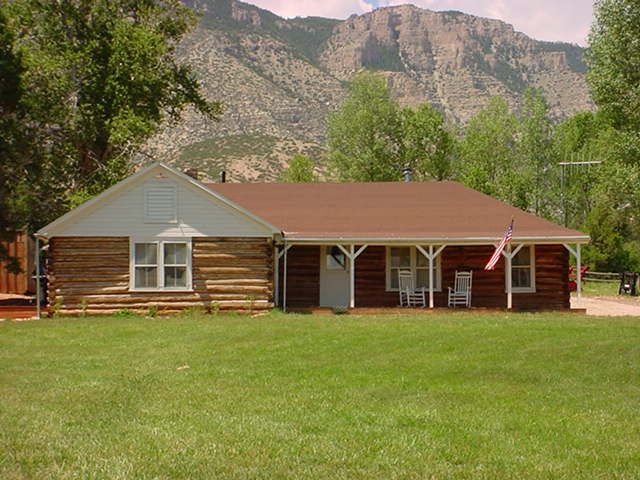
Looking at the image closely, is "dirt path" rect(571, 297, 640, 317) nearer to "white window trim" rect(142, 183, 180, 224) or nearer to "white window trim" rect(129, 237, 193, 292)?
"white window trim" rect(129, 237, 193, 292)

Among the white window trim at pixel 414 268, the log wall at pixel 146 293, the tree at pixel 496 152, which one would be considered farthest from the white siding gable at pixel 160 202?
the tree at pixel 496 152

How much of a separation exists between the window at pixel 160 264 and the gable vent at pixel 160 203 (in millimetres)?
711

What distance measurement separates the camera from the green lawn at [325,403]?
7.26 metres

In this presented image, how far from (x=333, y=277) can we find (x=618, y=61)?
47.6 ft

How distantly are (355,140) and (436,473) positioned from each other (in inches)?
2077

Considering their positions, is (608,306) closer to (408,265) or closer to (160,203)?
(408,265)

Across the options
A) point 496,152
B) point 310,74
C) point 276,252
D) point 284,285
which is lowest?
point 284,285

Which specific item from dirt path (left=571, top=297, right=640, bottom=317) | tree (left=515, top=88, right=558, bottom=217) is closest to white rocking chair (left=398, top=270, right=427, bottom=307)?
dirt path (left=571, top=297, right=640, bottom=317)

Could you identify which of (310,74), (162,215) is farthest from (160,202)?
(310,74)

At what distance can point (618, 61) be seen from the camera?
31109 millimetres

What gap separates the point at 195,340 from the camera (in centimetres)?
1706

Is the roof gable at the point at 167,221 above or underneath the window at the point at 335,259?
above

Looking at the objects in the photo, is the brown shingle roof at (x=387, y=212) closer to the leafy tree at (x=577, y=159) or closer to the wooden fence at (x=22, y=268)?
the wooden fence at (x=22, y=268)

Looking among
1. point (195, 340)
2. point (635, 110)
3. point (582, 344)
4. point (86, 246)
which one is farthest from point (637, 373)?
point (635, 110)
